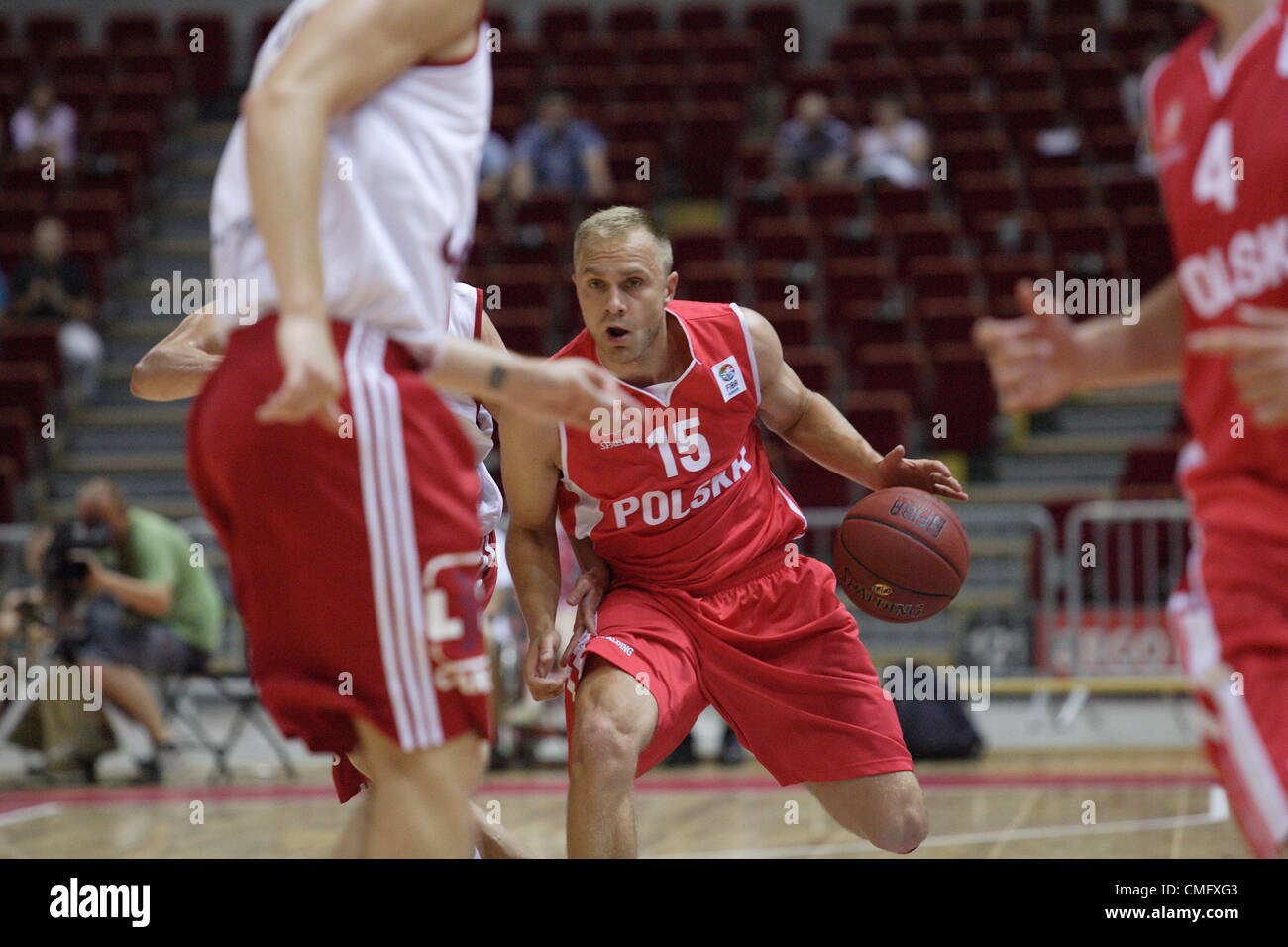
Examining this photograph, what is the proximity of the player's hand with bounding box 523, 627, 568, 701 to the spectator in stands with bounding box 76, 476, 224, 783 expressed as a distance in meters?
5.05

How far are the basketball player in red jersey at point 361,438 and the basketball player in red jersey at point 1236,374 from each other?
36.6 inches

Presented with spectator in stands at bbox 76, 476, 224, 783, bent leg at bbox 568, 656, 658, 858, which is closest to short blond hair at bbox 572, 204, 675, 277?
bent leg at bbox 568, 656, 658, 858

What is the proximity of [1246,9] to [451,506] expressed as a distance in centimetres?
134

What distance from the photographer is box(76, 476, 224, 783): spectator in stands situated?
8.14 meters

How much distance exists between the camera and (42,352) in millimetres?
12109

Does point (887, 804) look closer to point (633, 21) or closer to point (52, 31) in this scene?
point (633, 21)

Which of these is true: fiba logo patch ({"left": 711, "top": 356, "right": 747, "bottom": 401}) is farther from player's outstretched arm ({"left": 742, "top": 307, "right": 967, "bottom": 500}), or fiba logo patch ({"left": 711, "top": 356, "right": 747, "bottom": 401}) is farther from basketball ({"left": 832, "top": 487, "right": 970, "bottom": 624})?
basketball ({"left": 832, "top": 487, "right": 970, "bottom": 624})

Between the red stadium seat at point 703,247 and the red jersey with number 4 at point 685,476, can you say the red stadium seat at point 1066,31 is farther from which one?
the red jersey with number 4 at point 685,476

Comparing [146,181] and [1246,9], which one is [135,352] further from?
[1246,9]

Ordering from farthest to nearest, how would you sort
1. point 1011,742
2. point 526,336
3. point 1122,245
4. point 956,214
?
point 956,214 → point 1122,245 → point 526,336 → point 1011,742

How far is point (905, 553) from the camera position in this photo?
4.00 meters

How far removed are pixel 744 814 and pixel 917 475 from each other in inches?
127

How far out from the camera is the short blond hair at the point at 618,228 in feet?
12.6

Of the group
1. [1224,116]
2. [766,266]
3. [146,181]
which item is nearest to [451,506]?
[1224,116]
